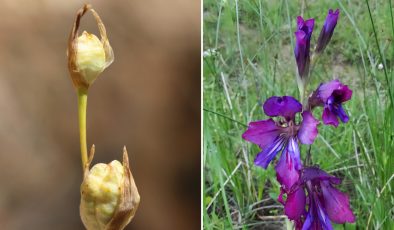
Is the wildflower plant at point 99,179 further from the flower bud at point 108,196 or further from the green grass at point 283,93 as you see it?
the green grass at point 283,93

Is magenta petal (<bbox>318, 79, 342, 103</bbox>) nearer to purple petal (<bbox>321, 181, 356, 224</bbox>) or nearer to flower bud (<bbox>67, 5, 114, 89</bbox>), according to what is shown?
purple petal (<bbox>321, 181, 356, 224</bbox>)

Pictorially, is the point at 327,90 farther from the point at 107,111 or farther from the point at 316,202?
the point at 107,111

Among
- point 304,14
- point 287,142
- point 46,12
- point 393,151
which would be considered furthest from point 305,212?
point 46,12

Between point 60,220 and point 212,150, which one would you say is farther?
point 212,150

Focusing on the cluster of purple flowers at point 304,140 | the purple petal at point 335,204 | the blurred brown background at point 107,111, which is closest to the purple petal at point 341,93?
the cluster of purple flowers at point 304,140

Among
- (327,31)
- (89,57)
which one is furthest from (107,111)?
(327,31)

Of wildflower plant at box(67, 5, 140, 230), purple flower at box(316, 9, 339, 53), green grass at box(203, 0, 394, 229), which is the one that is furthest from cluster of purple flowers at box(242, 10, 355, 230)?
wildflower plant at box(67, 5, 140, 230)

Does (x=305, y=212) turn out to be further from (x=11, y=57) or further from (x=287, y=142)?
(x=11, y=57)
